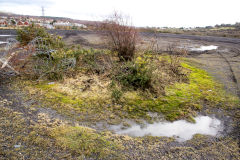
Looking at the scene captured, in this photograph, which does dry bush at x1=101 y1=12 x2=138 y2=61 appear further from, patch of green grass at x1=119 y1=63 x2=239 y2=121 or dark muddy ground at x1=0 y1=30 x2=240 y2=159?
dark muddy ground at x1=0 y1=30 x2=240 y2=159

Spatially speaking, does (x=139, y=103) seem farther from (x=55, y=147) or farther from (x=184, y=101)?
(x=55, y=147)

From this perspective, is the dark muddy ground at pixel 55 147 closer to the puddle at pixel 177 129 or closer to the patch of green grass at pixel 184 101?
the puddle at pixel 177 129

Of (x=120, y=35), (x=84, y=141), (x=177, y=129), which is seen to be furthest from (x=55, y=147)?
(x=120, y=35)

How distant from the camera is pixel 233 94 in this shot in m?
5.42

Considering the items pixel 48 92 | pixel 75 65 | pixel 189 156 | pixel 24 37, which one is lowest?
pixel 189 156

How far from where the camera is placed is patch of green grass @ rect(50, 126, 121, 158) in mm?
2859

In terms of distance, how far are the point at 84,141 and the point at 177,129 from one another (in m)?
2.14

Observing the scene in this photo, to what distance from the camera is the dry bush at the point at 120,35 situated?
22.6 ft

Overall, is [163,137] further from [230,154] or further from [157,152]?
[230,154]

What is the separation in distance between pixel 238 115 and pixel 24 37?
1008cm

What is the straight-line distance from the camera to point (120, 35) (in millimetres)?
7180

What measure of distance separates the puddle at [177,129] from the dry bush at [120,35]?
3757 mm

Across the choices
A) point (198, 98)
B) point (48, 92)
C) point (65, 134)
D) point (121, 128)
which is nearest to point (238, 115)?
point (198, 98)

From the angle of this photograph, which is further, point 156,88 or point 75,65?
point 75,65
